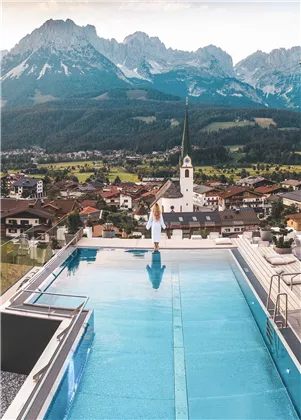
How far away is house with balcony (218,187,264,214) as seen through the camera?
53.7 m

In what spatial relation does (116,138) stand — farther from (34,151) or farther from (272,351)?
(272,351)

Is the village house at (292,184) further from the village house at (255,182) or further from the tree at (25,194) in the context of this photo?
the tree at (25,194)

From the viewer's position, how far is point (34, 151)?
10031 cm

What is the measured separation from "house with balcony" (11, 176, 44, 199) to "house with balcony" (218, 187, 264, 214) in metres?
22.5

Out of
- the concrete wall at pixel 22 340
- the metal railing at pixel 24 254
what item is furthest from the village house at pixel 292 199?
the concrete wall at pixel 22 340

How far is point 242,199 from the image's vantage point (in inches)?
2136

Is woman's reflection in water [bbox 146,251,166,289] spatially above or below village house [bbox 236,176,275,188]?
above

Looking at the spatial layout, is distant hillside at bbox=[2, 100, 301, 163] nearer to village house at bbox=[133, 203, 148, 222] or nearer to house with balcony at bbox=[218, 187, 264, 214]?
house with balcony at bbox=[218, 187, 264, 214]

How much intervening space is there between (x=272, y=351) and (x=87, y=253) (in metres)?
4.09

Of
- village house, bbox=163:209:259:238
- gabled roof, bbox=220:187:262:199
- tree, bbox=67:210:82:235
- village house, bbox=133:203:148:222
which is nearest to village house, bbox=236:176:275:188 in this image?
gabled roof, bbox=220:187:262:199

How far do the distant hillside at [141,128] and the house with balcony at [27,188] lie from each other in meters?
38.5

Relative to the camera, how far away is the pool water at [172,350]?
10.8 ft

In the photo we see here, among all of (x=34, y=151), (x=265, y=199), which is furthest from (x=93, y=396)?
(x=34, y=151)

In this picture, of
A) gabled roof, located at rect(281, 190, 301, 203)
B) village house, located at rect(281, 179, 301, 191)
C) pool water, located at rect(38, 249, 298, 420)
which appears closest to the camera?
pool water, located at rect(38, 249, 298, 420)
